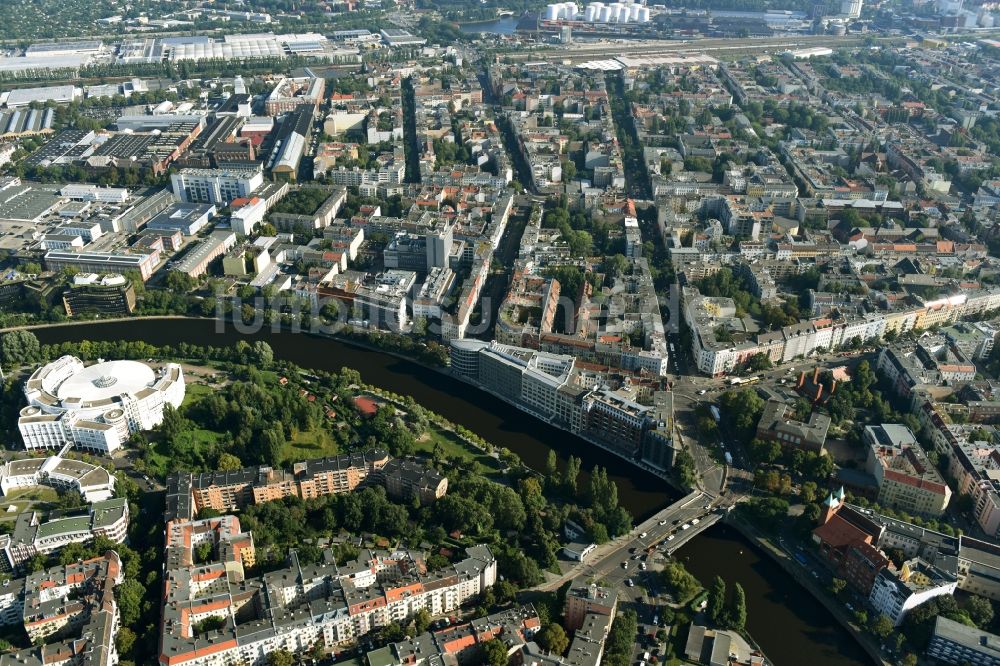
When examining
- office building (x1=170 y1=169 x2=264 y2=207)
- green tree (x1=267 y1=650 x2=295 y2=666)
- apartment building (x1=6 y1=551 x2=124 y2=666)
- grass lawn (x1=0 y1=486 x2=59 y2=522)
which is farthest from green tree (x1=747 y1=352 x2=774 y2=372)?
office building (x1=170 y1=169 x2=264 y2=207)

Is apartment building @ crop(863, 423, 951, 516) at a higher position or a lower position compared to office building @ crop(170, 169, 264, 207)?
lower

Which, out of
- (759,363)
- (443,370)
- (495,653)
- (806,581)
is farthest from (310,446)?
(759,363)

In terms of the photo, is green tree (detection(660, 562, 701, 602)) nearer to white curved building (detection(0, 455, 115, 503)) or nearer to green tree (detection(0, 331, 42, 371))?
white curved building (detection(0, 455, 115, 503))

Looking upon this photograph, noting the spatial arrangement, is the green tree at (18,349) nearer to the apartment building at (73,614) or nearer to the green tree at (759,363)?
the apartment building at (73,614)

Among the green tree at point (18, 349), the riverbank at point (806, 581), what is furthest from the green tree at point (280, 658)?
the green tree at point (18, 349)

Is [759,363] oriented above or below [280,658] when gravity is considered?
above

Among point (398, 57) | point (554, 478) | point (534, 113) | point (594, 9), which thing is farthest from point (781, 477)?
point (594, 9)

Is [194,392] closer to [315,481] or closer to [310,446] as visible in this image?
[310,446]
